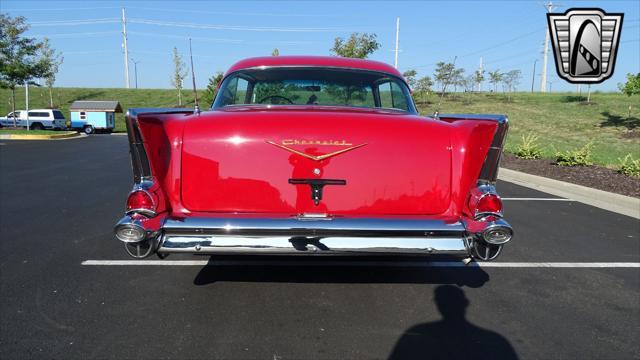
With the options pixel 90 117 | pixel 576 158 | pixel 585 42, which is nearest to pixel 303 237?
pixel 576 158

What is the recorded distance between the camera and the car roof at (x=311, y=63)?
14.1 feet

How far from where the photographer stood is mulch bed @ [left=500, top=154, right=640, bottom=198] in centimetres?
787

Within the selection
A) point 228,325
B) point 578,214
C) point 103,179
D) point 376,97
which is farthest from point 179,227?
point 103,179

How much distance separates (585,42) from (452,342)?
10.8 metres

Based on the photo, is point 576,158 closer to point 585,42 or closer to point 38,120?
point 585,42

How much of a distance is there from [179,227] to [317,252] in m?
0.87

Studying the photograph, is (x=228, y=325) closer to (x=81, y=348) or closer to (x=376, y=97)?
(x=81, y=348)

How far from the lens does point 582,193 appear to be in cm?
780

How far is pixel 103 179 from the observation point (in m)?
9.41

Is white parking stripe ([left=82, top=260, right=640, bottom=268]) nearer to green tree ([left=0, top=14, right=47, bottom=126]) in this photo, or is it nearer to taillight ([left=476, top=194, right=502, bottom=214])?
taillight ([left=476, top=194, right=502, bottom=214])

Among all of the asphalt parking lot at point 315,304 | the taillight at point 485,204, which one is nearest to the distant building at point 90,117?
the asphalt parking lot at point 315,304

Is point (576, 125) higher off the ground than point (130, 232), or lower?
lower

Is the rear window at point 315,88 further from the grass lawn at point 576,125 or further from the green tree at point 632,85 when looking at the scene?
the green tree at point 632,85

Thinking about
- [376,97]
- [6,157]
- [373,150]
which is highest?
[376,97]
